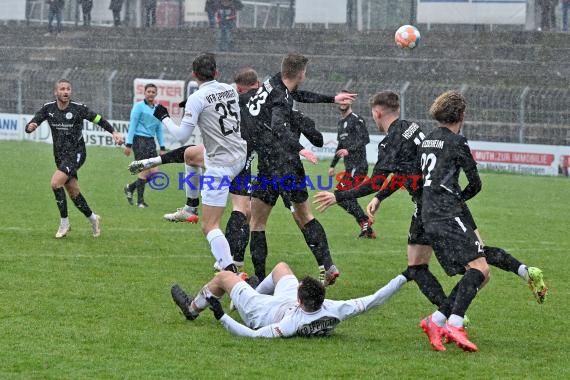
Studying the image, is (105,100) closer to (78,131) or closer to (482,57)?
(482,57)

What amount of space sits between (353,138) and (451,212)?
8.90 meters

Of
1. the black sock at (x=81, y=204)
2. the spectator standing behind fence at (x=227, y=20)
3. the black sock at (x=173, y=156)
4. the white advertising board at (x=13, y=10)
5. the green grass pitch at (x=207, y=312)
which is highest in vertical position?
the white advertising board at (x=13, y=10)

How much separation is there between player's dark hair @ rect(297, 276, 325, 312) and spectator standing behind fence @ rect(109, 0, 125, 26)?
32394 mm

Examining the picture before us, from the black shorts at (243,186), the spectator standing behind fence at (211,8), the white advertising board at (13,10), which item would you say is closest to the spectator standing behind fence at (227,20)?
the spectator standing behind fence at (211,8)

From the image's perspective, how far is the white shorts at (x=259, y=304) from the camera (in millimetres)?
8727

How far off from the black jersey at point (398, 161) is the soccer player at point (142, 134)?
424 inches

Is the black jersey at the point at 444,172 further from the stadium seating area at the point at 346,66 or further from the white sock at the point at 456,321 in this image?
the stadium seating area at the point at 346,66

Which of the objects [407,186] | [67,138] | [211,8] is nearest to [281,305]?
[407,186]

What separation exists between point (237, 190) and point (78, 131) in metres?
3.89

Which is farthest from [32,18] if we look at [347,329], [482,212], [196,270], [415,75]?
[347,329]

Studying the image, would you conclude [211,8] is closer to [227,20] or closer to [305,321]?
[227,20]

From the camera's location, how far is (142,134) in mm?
19859

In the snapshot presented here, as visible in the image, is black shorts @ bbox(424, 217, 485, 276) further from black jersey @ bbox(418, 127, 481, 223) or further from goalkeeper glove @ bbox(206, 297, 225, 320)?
goalkeeper glove @ bbox(206, 297, 225, 320)

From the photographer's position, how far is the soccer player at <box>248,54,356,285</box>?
1077cm
